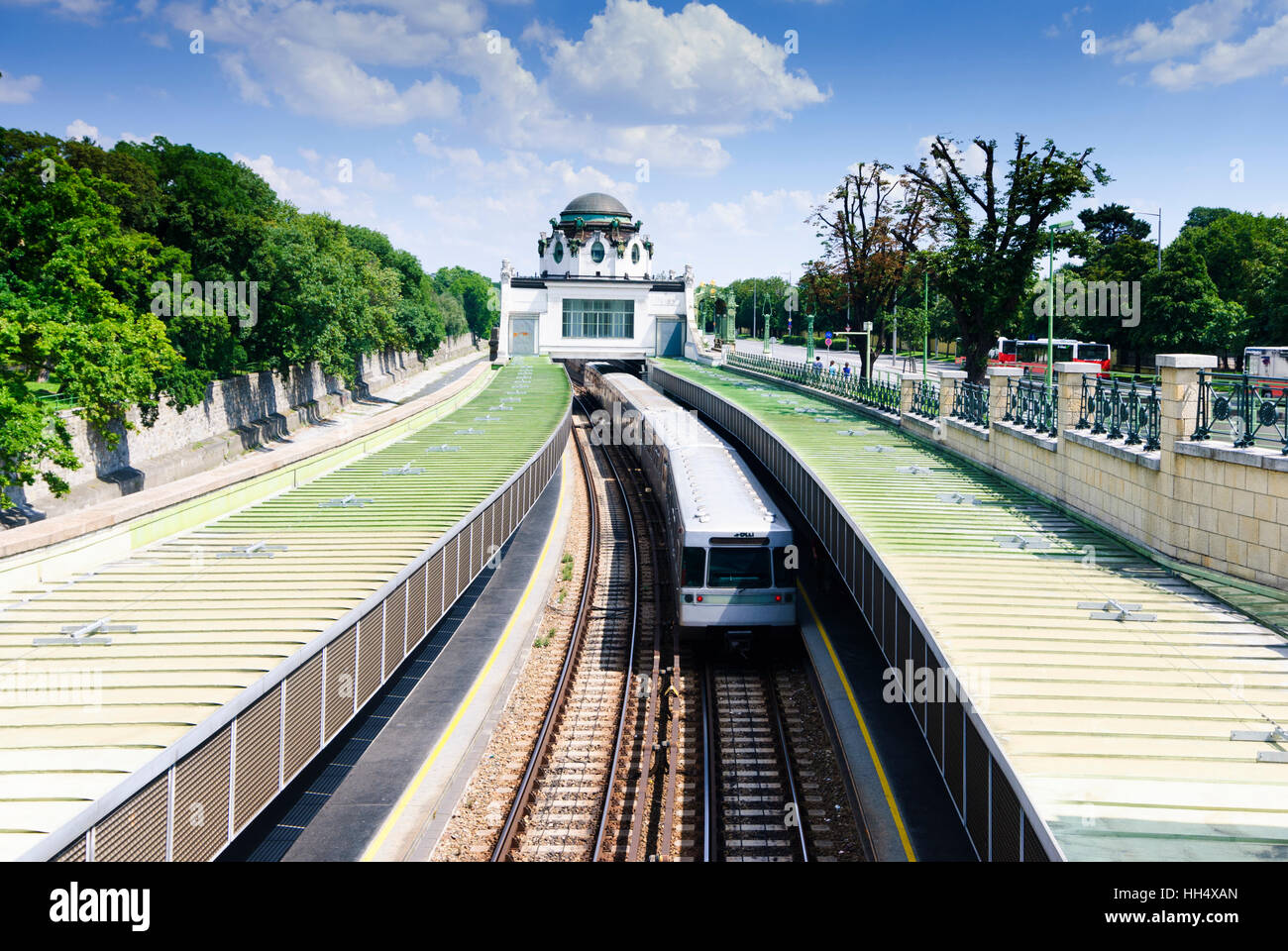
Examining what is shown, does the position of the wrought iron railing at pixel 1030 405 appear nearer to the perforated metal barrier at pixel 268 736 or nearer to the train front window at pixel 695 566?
the train front window at pixel 695 566

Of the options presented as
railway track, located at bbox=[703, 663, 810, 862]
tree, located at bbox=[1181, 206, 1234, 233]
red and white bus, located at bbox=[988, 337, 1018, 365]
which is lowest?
railway track, located at bbox=[703, 663, 810, 862]

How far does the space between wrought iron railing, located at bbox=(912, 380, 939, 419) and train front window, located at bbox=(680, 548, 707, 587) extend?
13.1 metres

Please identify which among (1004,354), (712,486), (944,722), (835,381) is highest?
(1004,354)

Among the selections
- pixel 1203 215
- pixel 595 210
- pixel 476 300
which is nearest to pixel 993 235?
pixel 595 210

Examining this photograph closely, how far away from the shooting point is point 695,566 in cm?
1953

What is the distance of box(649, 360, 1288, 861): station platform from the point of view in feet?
26.1

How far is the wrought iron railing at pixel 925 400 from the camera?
3023cm

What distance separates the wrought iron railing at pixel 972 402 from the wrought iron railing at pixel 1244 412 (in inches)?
399

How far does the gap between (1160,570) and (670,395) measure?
4946 cm

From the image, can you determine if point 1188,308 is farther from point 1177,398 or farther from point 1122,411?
point 1177,398

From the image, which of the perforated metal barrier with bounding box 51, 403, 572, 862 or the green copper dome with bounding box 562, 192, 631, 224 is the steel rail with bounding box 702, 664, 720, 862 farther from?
the green copper dome with bounding box 562, 192, 631, 224

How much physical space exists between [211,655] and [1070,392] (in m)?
15.6

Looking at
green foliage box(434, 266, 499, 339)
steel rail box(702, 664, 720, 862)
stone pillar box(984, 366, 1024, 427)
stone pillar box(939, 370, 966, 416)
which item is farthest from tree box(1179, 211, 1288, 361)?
green foliage box(434, 266, 499, 339)

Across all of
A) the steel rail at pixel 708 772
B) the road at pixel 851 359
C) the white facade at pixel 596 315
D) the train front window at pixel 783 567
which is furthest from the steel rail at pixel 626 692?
the white facade at pixel 596 315
